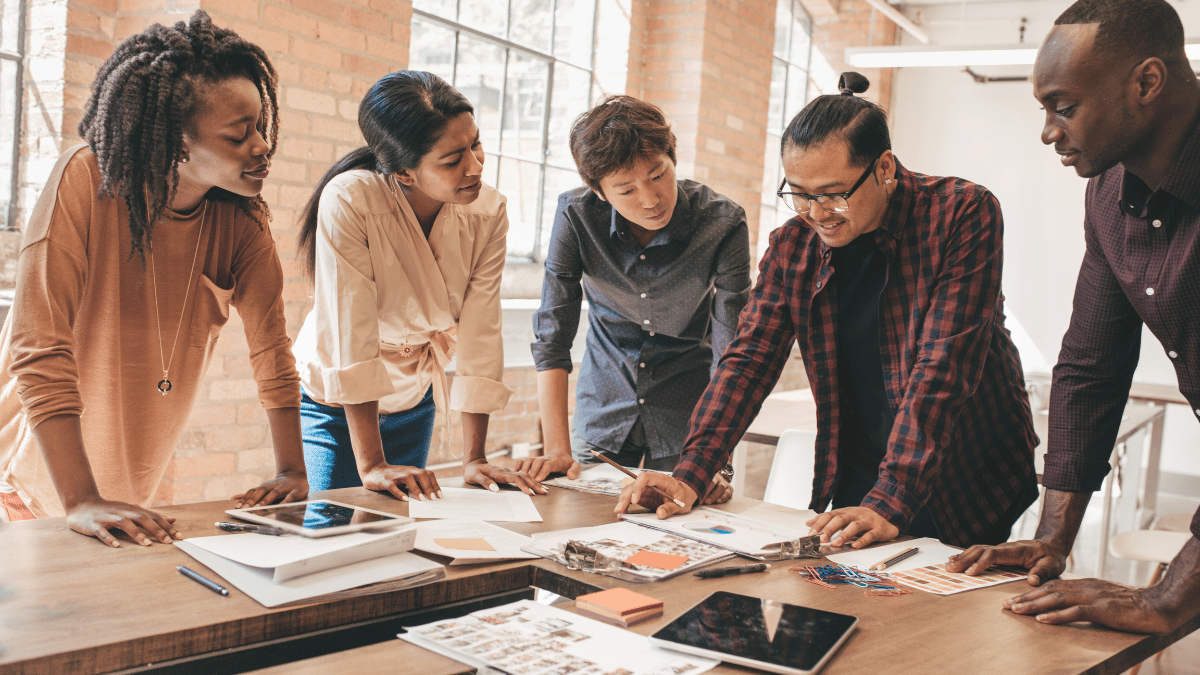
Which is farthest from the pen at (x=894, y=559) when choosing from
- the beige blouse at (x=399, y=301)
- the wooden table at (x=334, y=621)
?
the beige blouse at (x=399, y=301)

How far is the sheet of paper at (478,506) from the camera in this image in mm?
1657

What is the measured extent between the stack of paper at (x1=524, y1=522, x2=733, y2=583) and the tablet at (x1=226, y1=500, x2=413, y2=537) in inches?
9.5

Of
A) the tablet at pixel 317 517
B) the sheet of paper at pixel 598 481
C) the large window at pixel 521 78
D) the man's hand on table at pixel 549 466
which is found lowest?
the sheet of paper at pixel 598 481

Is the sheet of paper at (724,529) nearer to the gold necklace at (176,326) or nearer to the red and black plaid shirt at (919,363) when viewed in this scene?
the red and black plaid shirt at (919,363)

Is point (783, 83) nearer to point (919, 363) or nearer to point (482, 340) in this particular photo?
point (482, 340)

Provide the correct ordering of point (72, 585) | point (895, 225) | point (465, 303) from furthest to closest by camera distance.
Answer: point (465, 303)
point (895, 225)
point (72, 585)

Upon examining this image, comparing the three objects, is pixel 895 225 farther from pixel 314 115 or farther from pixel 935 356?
pixel 314 115

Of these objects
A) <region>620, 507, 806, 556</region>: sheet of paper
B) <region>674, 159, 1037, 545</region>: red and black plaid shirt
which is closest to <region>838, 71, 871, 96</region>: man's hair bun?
<region>674, 159, 1037, 545</region>: red and black plaid shirt

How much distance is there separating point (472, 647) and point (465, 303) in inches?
45.7

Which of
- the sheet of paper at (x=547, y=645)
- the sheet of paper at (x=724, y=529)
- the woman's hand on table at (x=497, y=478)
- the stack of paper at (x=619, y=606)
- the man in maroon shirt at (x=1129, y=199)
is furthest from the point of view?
the woman's hand on table at (x=497, y=478)

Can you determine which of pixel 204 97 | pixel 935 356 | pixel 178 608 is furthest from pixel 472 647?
pixel 204 97

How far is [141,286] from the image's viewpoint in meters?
1.65

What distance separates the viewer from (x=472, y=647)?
3.44ft

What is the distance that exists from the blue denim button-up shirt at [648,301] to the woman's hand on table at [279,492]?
731mm
